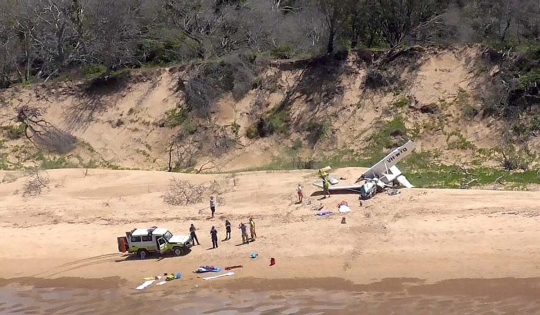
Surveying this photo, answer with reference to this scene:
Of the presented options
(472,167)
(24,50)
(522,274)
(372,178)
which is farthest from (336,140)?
(24,50)

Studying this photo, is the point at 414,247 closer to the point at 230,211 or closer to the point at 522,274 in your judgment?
the point at 522,274

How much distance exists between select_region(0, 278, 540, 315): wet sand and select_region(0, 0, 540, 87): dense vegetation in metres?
23.9

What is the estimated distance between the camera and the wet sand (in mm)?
18562

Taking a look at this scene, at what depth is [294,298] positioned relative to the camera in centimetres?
2005

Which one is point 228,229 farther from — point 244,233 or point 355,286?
point 355,286

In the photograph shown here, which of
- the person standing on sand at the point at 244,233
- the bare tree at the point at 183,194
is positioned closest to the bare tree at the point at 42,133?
the bare tree at the point at 183,194

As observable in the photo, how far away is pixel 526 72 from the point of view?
37344 mm

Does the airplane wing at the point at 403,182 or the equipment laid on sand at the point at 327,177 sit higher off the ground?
the equipment laid on sand at the point at 327,177

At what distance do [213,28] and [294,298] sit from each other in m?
30.1

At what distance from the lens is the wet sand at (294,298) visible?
1856 cm

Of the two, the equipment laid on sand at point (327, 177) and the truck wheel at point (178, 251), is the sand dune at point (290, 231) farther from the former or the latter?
the equipment laid on sand at point (327, 177)

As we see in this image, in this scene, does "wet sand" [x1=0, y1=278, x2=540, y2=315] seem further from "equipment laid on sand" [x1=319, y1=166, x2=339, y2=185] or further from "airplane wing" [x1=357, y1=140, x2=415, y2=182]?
"airplane wing" [x1=357, y1=140, x2=415, y2=182]

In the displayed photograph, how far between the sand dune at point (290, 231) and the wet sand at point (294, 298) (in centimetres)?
61

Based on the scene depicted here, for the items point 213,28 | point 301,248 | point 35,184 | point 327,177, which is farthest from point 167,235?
point 213,28
